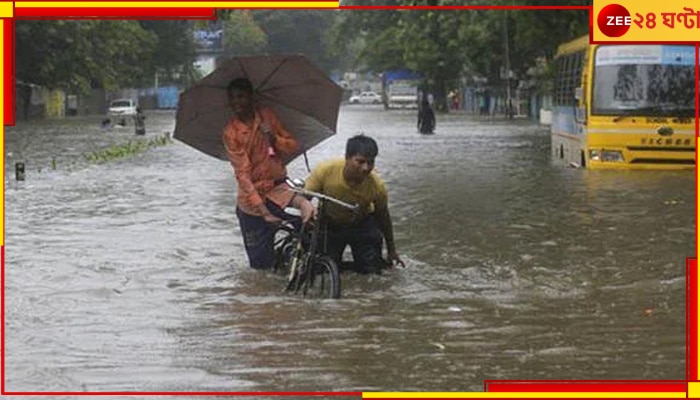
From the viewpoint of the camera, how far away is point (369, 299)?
10031mm

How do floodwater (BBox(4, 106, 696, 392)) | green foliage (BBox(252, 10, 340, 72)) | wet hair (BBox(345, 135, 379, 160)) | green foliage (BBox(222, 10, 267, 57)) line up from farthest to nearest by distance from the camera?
green foliage (BBox(252, 10, 340, 72))
green foliage (BBox(222, 10, 267, 57))
wet hair (BBox(345, 135, 379, 160))
floodwater (BBox(4, 106, 696, 392))

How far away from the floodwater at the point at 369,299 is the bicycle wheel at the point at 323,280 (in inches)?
Result: 5.1

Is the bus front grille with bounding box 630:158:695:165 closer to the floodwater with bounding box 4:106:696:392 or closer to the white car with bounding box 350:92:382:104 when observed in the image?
the floodwater with bounding box 4:106:696:392

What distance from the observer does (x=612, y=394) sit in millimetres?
6727

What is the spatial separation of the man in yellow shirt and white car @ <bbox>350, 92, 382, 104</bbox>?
111 m

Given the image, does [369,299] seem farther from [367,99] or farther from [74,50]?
[367,99]

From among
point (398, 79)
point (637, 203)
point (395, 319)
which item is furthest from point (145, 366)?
point (398, 79)

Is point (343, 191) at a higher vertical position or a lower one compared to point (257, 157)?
lower

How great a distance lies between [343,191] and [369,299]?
82cm

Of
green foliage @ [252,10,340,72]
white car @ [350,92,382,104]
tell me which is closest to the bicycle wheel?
green foliage @ [252,10,340,72]

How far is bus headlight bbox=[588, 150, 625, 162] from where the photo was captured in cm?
2338

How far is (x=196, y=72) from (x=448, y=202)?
258ft

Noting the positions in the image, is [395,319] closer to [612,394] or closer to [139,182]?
[612,394]

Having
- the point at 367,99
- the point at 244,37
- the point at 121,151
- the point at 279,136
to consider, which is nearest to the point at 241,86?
the point at 279,136
